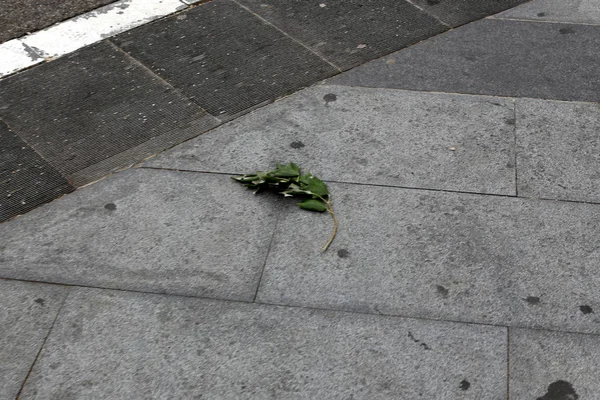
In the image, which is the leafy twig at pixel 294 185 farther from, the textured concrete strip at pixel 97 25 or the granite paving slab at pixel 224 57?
the textured concrete strip at pixel 97 25

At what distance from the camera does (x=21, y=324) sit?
175 inches

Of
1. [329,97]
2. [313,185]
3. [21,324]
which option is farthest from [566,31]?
[21,324]

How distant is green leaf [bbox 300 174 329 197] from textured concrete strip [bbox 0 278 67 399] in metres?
1.54

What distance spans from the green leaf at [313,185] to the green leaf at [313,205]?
70 mm

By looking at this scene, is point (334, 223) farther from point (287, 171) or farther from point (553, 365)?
point (553, 365)

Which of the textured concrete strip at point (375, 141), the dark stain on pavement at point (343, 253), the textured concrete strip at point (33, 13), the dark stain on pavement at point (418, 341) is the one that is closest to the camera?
the dark stain on pavement at point (418, 341)

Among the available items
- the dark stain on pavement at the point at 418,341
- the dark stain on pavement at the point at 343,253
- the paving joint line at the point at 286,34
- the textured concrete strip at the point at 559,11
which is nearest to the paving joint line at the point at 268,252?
the dark stain on pavement at the point at 343,253

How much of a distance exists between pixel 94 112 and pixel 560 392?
358 cm

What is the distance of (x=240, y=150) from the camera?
5.57m

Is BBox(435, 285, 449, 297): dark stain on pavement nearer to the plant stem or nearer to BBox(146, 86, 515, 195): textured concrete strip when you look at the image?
the plant stem

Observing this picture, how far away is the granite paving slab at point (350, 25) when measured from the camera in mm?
6543

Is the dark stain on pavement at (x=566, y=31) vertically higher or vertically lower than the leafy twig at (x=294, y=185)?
lower

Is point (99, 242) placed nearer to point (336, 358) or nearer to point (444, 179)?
point (336, 358)

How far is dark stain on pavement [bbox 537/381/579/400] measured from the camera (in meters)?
4.07
